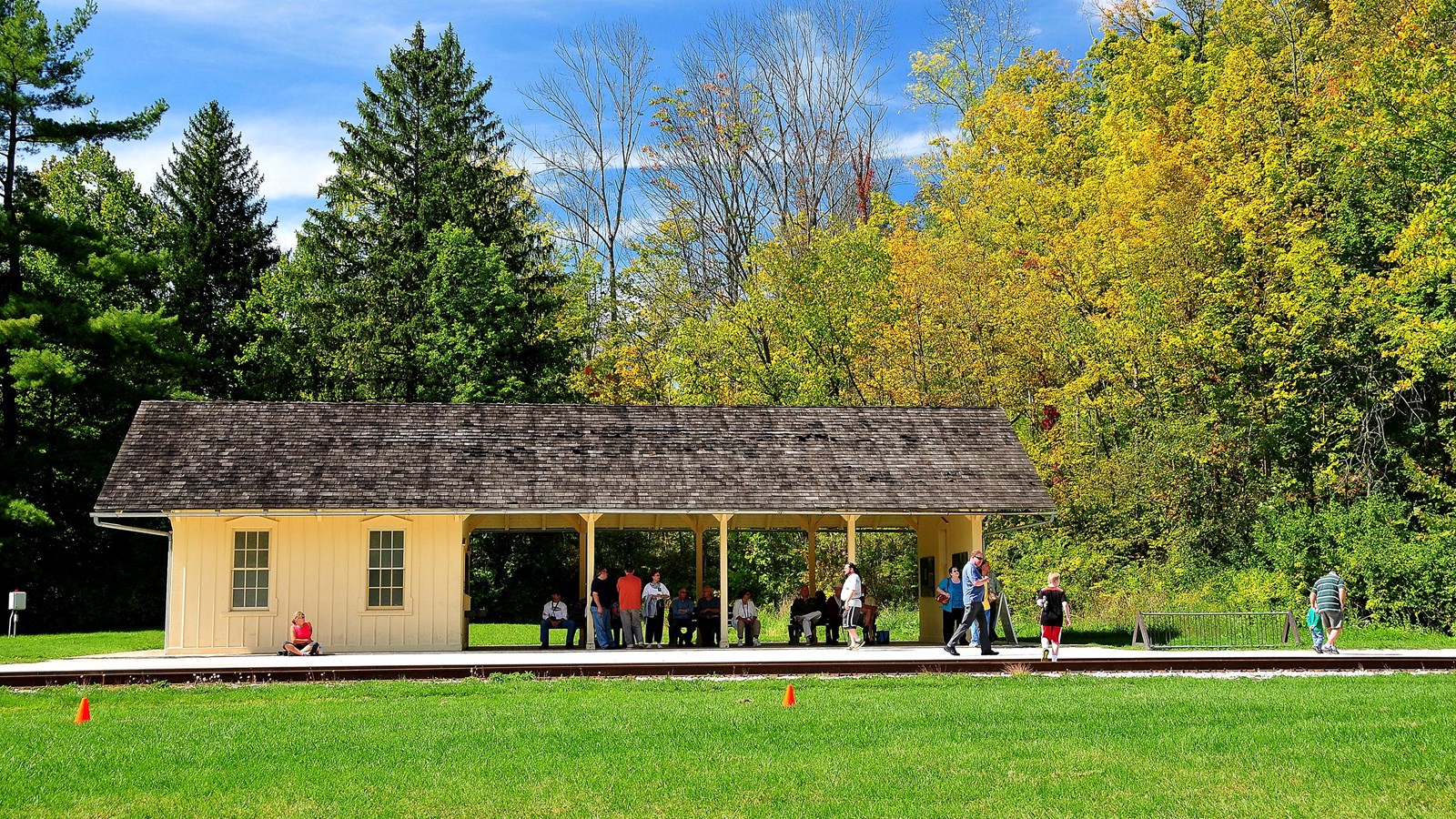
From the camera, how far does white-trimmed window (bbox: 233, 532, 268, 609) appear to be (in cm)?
2231

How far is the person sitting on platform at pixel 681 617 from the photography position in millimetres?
23625

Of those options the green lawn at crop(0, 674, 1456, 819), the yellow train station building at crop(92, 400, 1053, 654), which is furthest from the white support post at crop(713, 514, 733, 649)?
the green lawn at crop(0, 674, 1456, 819)

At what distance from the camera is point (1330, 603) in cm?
2072

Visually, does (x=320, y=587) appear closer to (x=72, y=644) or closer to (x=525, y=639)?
(x=525, y=639)

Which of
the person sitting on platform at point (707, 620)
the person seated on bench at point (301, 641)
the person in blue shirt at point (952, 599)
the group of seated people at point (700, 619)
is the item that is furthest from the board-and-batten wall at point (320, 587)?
the person in blue shirt at point (952, 599)

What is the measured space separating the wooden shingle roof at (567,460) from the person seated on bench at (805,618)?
2490 mm

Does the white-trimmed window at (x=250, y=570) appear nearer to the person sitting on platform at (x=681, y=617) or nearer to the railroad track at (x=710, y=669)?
the railroad track at (x=710, y=669)

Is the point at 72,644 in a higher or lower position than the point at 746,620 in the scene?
lower

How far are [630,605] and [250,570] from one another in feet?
20.0

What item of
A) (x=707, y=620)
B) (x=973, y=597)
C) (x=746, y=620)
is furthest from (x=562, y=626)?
(x=973, y=597)

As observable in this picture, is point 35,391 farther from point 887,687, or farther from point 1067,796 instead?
point 1067,796

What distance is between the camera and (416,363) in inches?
1559

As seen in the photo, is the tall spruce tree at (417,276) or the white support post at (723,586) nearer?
the white support post at (723,586)

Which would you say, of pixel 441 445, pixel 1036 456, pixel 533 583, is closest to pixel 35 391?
pixel 533 583
